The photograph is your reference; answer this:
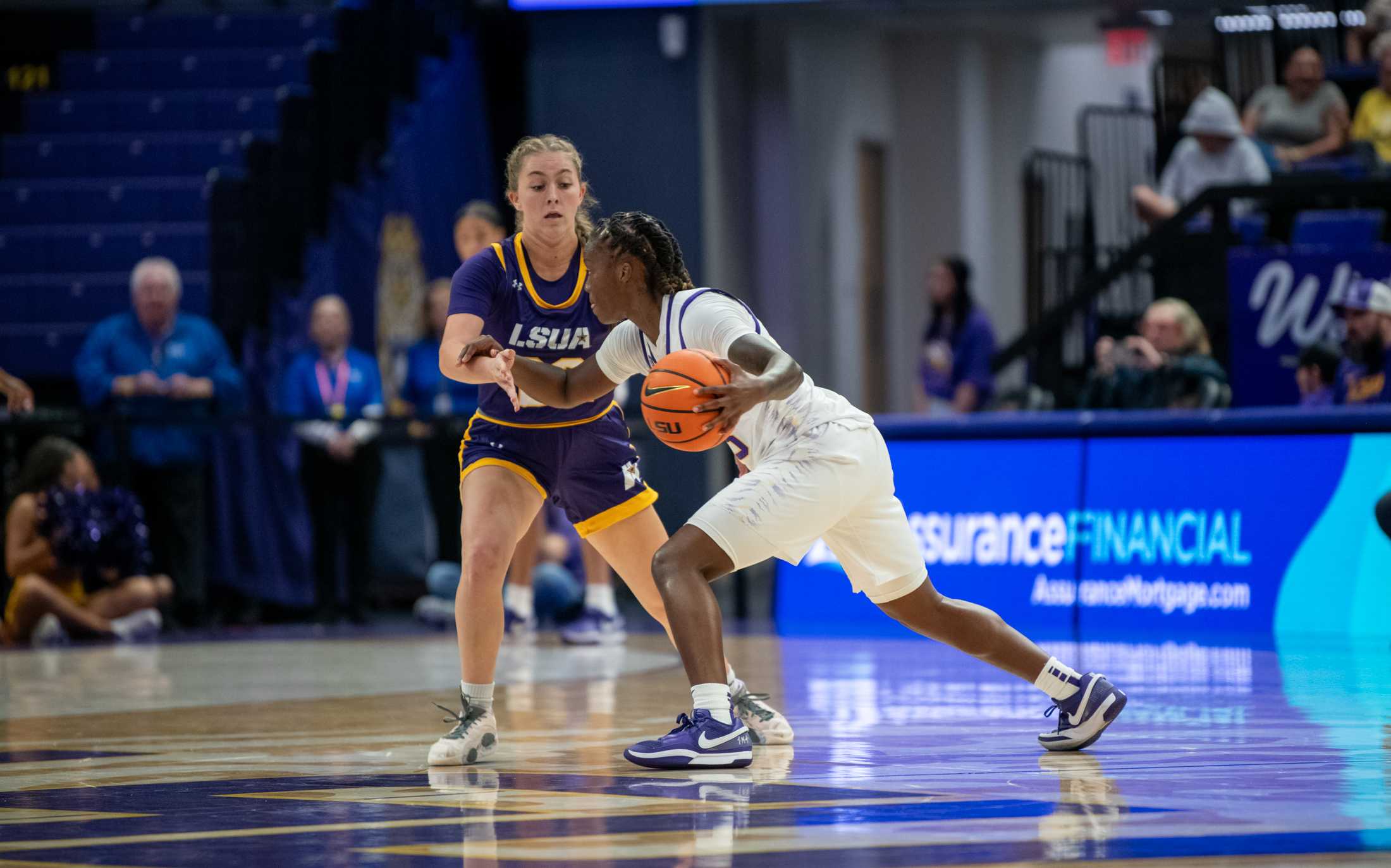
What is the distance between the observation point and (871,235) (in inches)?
794

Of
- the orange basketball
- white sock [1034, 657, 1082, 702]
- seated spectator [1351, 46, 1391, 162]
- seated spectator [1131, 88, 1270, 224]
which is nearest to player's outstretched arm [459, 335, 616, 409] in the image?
the orange basketball

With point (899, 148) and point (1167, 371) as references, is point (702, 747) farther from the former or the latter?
point (899, 148)

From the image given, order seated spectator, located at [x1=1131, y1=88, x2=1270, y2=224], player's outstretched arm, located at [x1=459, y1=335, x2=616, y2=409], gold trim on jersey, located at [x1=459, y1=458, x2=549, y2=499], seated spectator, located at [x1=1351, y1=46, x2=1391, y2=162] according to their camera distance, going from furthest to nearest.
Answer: seated spectator, located at [x1=1131, y1=88, x2=1270, y2=224], seated spectator, located at [x1=1351, y1=46, x2=1391, y2=162], gold trim on jersey, located at [x1=459, y1=458, x2=549, y2=499], player's outstretched arm, located at [x1=459, y1=335, x2=616, y2=409]

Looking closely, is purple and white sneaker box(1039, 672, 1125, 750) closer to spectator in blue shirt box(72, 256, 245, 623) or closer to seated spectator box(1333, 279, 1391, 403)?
seated spectator box(1333, 279, 1391, 403)

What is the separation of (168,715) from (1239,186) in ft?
26.7

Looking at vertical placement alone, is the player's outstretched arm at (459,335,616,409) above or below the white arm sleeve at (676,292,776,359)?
below

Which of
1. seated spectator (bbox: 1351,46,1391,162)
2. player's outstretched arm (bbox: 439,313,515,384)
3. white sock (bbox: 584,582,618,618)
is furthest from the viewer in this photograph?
seated spectator (bbox: 1351,46,1391,162)

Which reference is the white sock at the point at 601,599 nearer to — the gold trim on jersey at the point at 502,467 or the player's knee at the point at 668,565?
the gold trim on jersey at the point at 502,467

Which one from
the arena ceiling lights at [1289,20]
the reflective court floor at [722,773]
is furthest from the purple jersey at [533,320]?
the arena ceiling lights at [1289,20]

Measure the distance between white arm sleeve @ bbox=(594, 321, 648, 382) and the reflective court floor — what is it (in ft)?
4.02

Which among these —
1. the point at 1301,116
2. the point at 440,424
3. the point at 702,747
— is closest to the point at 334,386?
the point at 440,424

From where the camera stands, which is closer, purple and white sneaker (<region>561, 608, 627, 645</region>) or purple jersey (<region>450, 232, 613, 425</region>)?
purple jersey (<region>450, 232, 613, 425</region>)

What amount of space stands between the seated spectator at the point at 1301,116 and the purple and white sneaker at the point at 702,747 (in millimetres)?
9649

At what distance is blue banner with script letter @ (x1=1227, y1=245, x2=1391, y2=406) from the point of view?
12.1m
